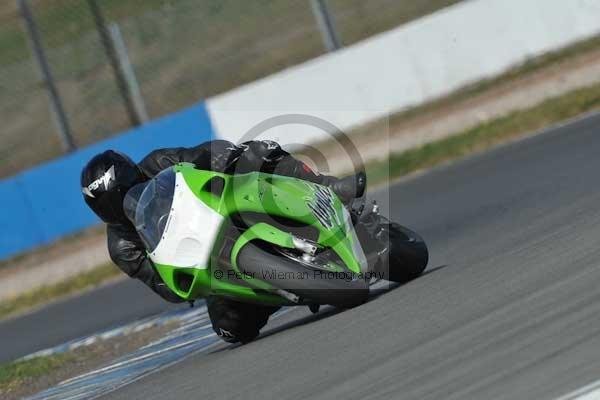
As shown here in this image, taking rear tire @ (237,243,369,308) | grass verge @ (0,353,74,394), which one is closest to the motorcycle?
rear tire @ (237,243,369,308)

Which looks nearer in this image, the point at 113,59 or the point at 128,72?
the point at 128,72

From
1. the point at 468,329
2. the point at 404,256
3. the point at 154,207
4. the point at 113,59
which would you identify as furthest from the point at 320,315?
the point at 113,59

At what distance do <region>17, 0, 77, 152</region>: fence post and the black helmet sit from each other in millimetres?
9916

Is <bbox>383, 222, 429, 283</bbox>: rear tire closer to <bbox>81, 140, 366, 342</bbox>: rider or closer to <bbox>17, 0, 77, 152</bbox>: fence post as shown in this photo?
<bbox>81, 140, 366, 342</bbox>: rider

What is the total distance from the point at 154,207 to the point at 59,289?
810 cm

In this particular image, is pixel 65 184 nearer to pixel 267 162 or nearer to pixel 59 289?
pixel 59 289

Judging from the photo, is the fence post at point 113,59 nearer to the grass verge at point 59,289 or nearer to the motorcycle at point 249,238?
the grass verge at point 59,289

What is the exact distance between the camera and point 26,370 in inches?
379

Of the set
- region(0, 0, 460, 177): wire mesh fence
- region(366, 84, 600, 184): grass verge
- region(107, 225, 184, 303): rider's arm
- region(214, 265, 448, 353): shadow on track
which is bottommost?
region(366, 84, 600, 184): grass verge

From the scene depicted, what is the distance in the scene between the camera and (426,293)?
23.0 ft

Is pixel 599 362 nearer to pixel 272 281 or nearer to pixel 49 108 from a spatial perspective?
pixel 272 281

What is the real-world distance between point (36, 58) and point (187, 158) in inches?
387

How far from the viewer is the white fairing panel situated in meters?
6.76

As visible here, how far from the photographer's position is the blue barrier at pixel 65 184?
54.0 ft
